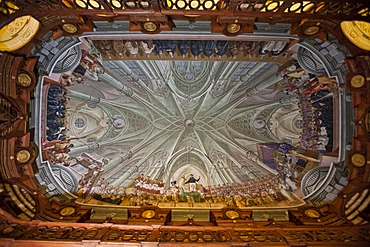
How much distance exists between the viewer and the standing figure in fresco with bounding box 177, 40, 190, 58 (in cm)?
1014

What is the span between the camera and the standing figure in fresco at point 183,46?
10141 millimetres

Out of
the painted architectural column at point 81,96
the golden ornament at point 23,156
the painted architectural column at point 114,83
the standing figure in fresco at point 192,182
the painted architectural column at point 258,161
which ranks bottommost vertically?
the standing figure in fresco at point 192,182

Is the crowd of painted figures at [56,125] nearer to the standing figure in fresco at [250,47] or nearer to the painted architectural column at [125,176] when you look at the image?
the painted architectural column at [125,176]

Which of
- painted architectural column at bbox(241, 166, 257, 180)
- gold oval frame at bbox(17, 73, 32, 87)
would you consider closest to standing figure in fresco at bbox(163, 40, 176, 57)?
gold oval frame at bbox(17, 73, 32, 87)

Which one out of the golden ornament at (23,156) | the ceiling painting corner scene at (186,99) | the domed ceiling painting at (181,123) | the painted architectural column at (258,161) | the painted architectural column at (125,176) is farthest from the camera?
the painted architectural column at (258,161)

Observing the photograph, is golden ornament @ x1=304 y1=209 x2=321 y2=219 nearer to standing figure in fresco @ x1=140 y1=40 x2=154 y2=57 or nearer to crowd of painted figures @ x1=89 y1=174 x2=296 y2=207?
crowd of painted figures @ x1=89 y1=174 x2=296 y2=207

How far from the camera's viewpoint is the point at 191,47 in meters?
10.3

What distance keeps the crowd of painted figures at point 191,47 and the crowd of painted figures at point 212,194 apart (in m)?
4.58

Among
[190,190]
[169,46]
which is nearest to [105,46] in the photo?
[169,46]

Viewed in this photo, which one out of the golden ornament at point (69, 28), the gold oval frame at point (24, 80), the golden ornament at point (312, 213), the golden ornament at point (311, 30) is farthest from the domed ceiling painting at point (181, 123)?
the golden ornament at point (311, 30)

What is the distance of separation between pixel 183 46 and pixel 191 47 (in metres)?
0.25

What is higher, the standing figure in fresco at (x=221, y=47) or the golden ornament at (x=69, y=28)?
the golden ornament at (x=69, y=28)

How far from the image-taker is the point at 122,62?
12039 millimetres

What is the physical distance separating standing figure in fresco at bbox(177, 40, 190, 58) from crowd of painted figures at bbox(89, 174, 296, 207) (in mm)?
4839
